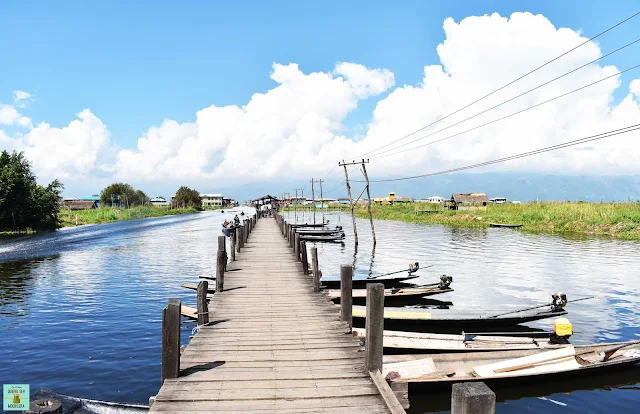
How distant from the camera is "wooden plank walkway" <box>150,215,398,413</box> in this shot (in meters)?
5.88

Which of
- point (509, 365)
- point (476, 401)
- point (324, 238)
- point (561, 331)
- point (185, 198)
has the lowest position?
point (509, 365)

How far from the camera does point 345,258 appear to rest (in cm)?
3362

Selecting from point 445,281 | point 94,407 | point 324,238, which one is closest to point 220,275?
point 94,407

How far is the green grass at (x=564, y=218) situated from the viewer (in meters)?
48.8

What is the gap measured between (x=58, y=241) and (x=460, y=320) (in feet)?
148

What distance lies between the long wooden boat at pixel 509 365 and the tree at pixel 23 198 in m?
53.6

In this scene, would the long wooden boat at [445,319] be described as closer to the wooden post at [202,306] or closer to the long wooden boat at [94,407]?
the wooden post at [202,306]

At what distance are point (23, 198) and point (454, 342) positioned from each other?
5650cm

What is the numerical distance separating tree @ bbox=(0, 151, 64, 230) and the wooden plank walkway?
162 feet

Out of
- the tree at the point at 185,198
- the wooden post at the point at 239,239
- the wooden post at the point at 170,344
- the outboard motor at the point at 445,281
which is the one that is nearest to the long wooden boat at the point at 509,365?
the wooden post at the point at 170,344

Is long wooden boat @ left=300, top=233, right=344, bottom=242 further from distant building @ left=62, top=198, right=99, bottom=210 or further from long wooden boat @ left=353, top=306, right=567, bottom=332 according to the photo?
distant building @ left=62, top=198, right=99, bottom=210

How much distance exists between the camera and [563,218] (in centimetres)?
5591

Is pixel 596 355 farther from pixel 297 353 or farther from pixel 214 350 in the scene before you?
pixel 214 350

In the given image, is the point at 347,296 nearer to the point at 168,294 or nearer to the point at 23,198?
the point at 168,294
